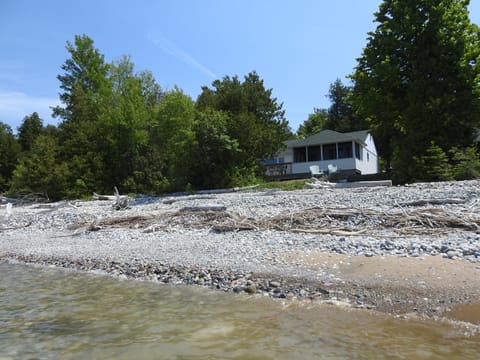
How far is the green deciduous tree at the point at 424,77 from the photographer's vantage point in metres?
18.8

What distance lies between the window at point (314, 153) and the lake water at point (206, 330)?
98.0 ft

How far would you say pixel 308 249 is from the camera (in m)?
7.18

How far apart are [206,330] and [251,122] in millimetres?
20707

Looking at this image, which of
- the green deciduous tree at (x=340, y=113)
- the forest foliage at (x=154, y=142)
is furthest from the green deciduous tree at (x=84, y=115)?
the green deciduous tree at (x=340, y=113)

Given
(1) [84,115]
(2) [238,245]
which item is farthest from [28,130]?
(2) [238,245]

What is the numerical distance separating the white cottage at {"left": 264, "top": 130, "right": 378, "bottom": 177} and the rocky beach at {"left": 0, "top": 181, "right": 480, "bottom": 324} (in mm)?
19531

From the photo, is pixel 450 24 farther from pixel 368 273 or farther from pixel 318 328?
pixel 318 328

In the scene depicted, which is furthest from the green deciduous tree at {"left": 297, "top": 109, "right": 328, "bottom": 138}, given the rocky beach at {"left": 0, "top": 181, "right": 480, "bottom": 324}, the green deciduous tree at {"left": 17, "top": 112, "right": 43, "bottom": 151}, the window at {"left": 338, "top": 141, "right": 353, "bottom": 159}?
the rocky beach at {"left": 0, "top": 181, "right": 480, "bottom": 324}

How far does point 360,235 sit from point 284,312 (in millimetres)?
3787

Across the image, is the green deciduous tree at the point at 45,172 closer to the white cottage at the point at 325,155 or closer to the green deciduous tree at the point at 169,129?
the green deciduous tree at the point at 169,129

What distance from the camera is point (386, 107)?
68.1ft

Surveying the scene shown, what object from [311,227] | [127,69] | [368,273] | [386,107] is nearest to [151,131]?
[127,69]

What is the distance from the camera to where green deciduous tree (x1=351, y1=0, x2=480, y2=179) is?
18.8 metres

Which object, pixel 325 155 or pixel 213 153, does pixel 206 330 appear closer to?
pixel 213 153
